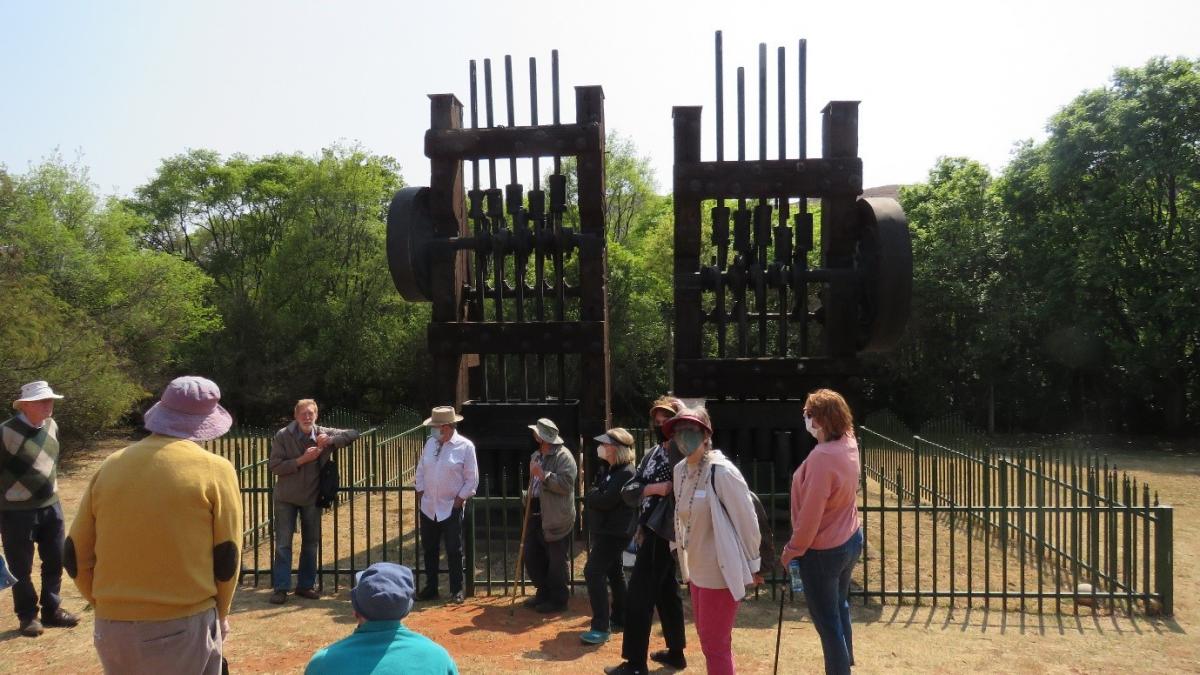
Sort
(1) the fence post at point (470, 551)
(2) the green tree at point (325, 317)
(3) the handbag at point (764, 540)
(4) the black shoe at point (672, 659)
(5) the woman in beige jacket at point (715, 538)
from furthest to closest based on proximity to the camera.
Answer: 1. (2) the green tree at point (325, 317)
2. (1) the fence post at point (470, 551)
3. (4) the black shoe at point (672, 659)
4. (3) the handbag at point (764, 540)
5. (5) the woman in beige jacket at point (715, 538)

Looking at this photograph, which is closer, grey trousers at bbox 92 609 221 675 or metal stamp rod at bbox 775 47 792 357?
grey trousers at bbox 92 609 221 675

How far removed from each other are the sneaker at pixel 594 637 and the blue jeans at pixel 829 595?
1.70 metres

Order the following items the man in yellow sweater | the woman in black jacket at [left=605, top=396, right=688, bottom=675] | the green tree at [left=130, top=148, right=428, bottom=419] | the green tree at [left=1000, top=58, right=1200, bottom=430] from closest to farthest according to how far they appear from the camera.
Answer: the man in yellow sweater, the woman in black jacket at [left=605, top=396, right=688, bottom=675], the green tree at [left=1000, top=58, right=1200, bottom=430], the green tree at [left=130, top=148, right=428, bottom=419]

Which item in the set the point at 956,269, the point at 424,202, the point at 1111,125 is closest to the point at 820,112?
the point at 424,202

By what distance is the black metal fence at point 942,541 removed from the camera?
6285 millimetres

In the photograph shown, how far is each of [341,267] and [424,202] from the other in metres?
20.5

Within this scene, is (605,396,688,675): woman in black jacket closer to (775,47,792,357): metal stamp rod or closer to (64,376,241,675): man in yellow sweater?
(64,376,241,675): man in yellow sweater

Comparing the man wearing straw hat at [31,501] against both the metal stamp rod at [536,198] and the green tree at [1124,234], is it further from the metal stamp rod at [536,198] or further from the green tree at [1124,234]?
the green tree at [1124,234]

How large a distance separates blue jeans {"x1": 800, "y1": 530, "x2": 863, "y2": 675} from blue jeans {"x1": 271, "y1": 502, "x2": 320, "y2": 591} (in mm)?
3897

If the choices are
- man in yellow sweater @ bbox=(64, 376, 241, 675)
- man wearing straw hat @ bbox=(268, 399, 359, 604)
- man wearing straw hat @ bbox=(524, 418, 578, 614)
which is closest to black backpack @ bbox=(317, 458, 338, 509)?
man wearing straw hat @ bbox=(268, 399, 359, 604)

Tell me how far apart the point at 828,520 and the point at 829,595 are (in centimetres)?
37

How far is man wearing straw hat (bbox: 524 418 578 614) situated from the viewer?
609 cm

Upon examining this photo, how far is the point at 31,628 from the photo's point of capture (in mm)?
5738

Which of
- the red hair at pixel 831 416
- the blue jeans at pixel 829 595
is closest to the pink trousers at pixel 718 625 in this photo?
the blue jeans at pixel 829 595
